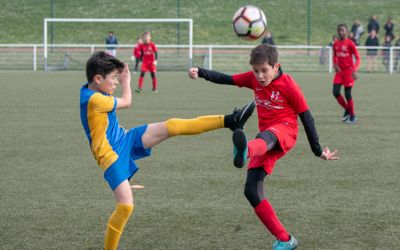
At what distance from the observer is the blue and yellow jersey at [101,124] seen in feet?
17.0

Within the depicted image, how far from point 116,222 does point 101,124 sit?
2.21 feet

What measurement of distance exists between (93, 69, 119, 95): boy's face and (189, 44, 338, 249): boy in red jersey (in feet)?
3.03

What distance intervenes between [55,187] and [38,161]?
175 cm

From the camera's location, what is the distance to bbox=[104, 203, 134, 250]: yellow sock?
16.8ft

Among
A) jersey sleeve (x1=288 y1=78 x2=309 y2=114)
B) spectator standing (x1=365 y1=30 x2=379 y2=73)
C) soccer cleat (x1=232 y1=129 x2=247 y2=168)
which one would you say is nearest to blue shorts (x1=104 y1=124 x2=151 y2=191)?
soccer cleat (x1=232 y1=129 x2=247 y2=168)

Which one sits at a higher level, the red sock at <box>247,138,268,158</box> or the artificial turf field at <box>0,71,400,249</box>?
the red sock at <box>247,138,268,158</box>

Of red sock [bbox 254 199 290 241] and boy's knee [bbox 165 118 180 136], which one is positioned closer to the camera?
red sock [bbox 254 199 290 241]

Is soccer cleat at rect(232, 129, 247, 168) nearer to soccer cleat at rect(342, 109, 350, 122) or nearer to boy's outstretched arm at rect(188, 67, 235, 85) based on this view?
boy's outstretched arm at rect(188, 67, 235, 85)

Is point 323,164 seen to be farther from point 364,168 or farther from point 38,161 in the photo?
point 38,161

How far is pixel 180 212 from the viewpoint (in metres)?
6.76

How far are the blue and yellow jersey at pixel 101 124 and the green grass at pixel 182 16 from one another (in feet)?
112

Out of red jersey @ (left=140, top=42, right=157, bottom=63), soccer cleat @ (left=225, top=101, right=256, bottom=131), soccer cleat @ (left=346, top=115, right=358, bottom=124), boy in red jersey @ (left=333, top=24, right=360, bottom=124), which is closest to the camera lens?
soccer cleat @ (left=225, top=101, right=256, bottom=131)

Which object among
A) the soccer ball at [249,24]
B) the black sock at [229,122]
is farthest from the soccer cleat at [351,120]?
the black sock at [229,122]

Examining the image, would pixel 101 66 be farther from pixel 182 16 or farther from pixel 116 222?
pixel 182 16
